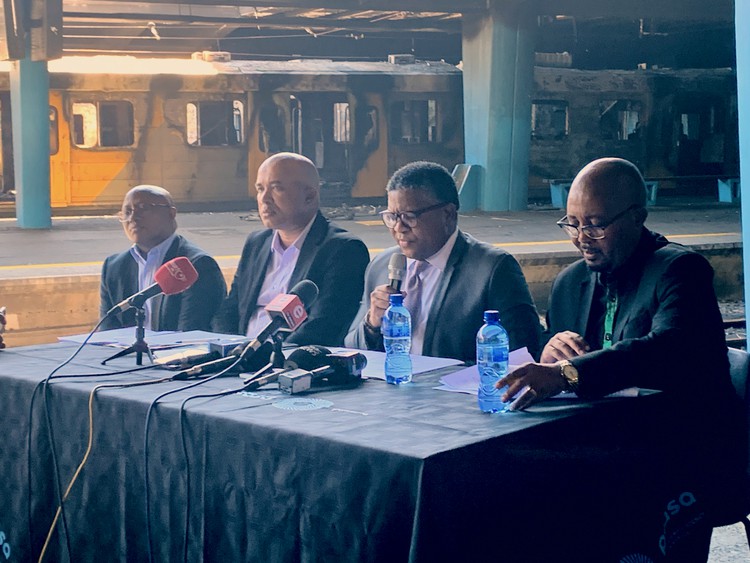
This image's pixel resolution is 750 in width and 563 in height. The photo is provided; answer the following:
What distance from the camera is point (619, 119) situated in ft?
68.4

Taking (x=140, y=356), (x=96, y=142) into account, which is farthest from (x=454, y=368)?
(x=96, y=142)

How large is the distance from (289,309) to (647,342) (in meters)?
1.00

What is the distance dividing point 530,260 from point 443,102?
9.22 m

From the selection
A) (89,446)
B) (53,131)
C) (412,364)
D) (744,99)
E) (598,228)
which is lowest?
(89,446)

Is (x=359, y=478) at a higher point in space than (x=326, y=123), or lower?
lower

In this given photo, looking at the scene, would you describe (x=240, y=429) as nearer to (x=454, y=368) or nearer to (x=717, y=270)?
(x=454, y=368)

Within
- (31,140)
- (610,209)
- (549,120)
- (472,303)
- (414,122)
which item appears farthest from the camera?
(549,120)

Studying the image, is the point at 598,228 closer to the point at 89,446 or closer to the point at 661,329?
the point at 661,329

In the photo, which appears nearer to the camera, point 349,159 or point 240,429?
point 240,429

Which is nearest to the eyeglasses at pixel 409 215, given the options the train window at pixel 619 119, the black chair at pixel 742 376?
the black chair at pixel 742 376

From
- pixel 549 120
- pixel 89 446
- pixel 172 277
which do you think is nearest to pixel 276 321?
pixel 172 277

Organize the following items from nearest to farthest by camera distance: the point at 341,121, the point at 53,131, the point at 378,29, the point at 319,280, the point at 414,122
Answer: the point at 319,280, the point at 53,131, the point at 341,121, the point at 414,122, the point at 378,29

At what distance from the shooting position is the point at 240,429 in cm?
276

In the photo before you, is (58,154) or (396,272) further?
(58,154)
